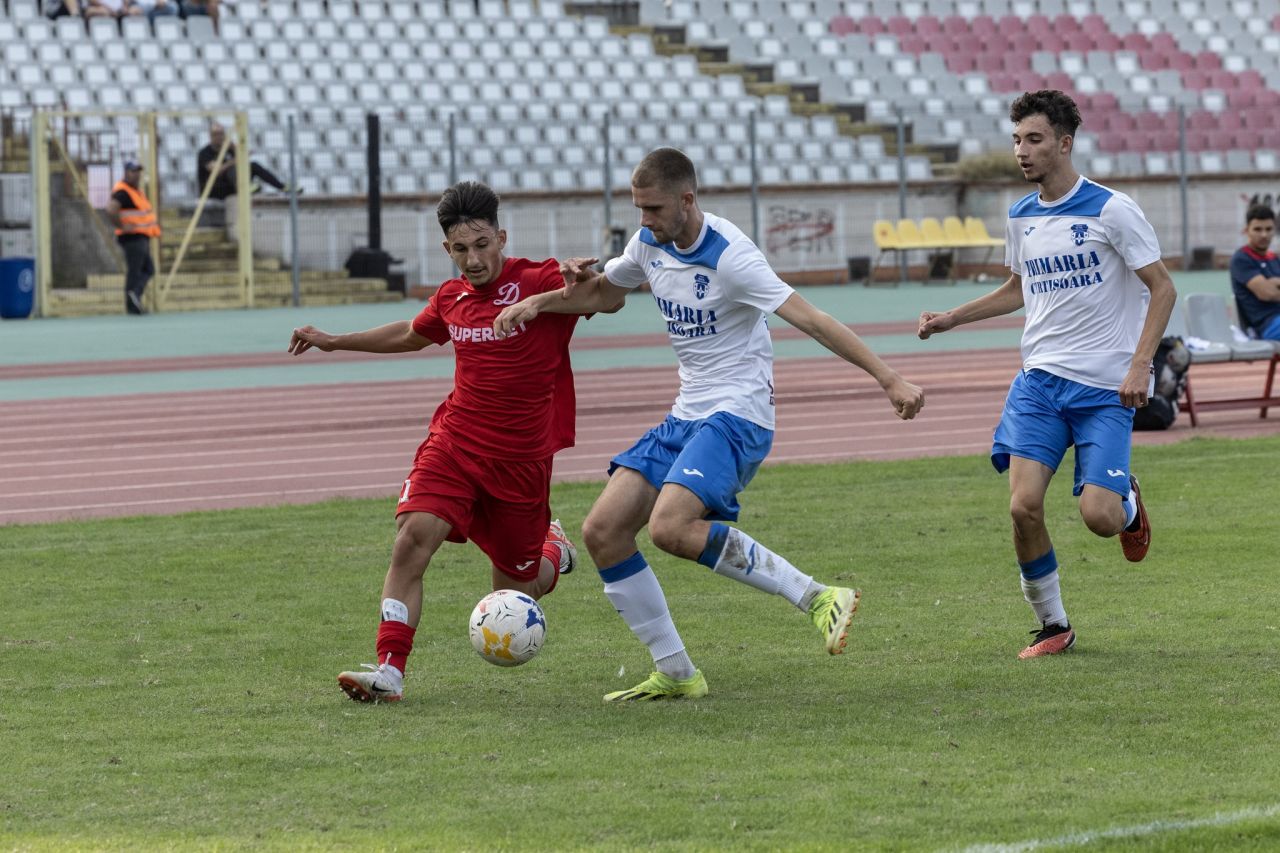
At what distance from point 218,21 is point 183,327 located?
9414 mm

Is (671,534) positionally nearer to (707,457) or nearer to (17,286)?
(707,457)

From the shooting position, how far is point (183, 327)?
→ 26781 millimetres

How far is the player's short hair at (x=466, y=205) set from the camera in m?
6.29

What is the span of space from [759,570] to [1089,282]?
1.74 metres

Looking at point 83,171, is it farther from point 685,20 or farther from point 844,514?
point 844,514

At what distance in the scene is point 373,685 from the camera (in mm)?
5992

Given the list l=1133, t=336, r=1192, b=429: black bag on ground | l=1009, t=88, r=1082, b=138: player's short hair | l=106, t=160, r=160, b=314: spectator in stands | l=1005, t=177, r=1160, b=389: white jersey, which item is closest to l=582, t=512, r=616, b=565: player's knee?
l=1005, t=177, r=1160, b=389: white jersey

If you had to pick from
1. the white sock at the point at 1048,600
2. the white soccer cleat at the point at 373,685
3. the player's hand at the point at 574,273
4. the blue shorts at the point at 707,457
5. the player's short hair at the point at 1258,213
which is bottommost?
the white soccer cleat at the point at 373,685

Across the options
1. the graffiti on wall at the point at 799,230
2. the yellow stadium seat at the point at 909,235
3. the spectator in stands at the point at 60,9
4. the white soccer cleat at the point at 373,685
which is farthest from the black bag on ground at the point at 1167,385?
the spectator in stands at the point at 60,9

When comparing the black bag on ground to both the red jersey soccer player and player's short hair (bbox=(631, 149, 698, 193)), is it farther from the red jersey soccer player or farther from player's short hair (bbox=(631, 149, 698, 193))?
player's short hair (bbox=(631, 149, 698, 193))

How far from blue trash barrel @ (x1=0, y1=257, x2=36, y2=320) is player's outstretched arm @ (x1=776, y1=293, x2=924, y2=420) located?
79.8ft

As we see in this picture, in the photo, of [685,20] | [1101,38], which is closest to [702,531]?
[685,20]

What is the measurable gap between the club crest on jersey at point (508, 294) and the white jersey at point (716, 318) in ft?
1.20

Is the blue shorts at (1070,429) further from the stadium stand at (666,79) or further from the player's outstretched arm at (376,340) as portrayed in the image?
the stadium stand at (666,79)
